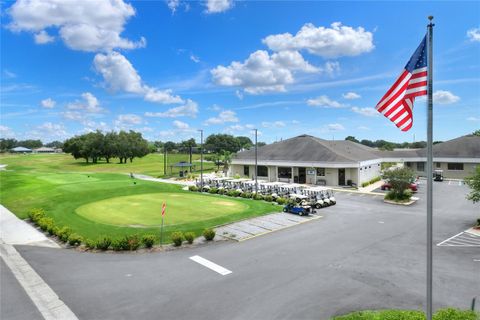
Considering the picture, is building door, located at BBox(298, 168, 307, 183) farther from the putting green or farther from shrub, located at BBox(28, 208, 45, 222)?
shrub, located at BBox(28, 208, 45, 222)

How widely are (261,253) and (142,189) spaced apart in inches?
1172

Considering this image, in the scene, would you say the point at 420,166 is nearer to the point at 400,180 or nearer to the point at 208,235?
the point at 400,180

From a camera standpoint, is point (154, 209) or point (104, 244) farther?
point (154, 209)

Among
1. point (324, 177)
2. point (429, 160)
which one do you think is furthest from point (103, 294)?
point (324, 177)

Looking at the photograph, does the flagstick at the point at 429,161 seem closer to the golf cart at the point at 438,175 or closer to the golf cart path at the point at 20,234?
the golf cart path at the point at 20,234

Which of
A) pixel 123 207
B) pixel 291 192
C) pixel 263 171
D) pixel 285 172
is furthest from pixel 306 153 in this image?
pixel 123 207

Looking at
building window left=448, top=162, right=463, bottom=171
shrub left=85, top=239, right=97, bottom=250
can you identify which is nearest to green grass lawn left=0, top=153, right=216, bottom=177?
shrub left=85, top=239, right=97, bottom=250

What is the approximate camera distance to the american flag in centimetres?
864

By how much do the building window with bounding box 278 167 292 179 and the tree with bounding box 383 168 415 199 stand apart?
19.5 meters

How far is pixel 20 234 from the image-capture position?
23.5 m

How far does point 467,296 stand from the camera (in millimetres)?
12461

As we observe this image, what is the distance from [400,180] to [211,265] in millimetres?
25752

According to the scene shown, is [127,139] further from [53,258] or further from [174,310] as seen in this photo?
[174,310]

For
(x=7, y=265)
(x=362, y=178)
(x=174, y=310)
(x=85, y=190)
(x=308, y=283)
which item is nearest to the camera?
(x=174, y=310)
